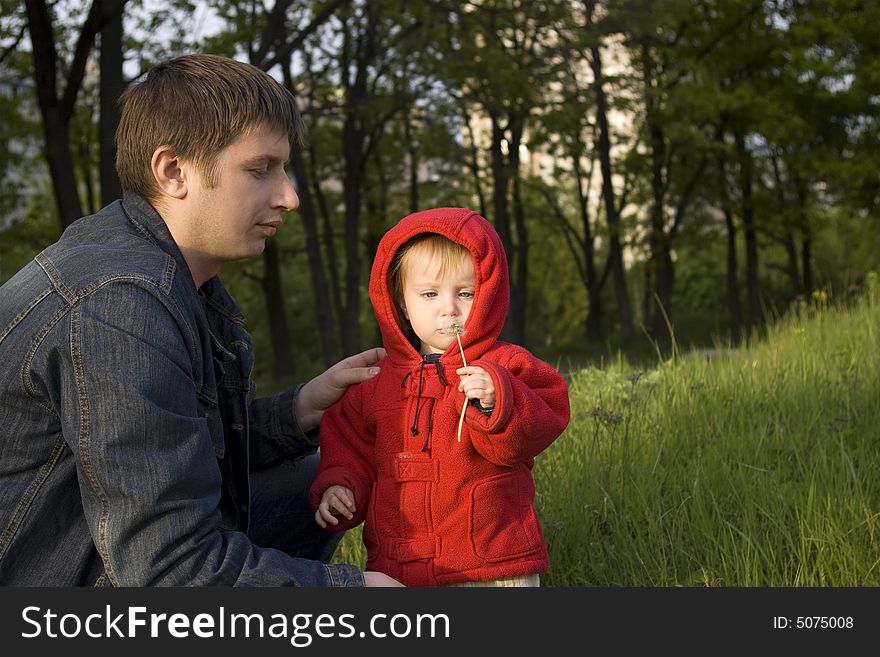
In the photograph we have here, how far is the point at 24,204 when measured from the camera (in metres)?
24.1

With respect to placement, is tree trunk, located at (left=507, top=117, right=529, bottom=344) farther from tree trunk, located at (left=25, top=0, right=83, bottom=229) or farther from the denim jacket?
the denim jacket

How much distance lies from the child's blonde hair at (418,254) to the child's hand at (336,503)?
50 centimetres

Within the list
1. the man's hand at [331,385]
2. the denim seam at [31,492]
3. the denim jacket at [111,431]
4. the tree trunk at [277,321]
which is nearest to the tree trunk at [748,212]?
the tree trunk at [277,321]

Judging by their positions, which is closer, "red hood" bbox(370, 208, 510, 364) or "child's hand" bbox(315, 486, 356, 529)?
"red hood" bbox(370, 208, 510, 364)

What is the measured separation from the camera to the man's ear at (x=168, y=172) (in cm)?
272

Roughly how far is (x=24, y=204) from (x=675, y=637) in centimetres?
2378

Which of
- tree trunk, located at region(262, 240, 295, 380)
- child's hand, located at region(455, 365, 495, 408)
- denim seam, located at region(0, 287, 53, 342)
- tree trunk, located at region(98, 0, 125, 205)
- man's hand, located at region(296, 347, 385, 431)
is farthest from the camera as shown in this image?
tree trunk, located at region(262, 240, 295, 380)

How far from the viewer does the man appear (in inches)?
Answer: 92.0

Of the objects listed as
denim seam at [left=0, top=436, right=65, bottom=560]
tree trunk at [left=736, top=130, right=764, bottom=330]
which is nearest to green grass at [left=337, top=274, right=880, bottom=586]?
denim seam at [left=0, top=436, right=65, bottom=560]

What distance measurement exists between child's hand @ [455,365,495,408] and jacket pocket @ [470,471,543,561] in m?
0.29

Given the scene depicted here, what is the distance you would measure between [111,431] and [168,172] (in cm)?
76

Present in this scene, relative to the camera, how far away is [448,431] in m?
2.89

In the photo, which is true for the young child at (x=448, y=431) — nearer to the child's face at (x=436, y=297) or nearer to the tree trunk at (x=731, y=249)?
the child's face at (x=436, y=297)

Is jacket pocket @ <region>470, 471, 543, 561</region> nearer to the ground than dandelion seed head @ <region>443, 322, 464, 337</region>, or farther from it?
nearer to the ground
